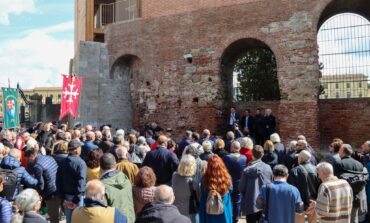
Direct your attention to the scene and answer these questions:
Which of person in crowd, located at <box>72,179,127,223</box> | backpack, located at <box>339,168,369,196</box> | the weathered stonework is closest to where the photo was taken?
person in crowd, located at <box>72,179,127,223</box>

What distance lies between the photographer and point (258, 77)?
2648 centimetres

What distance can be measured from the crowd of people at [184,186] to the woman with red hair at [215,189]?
0.04 feet

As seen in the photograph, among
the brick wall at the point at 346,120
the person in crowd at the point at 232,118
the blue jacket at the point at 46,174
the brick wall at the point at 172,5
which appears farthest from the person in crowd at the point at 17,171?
the brick wall at the point at 346,120

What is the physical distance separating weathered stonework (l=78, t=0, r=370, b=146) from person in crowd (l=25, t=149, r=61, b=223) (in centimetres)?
988

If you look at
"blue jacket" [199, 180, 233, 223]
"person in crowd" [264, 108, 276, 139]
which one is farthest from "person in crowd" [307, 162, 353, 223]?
"person in crowd" [264, 108, 276, 139]

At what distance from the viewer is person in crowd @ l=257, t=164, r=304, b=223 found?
478cm

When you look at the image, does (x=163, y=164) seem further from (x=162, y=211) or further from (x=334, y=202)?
(x=162, y=211)

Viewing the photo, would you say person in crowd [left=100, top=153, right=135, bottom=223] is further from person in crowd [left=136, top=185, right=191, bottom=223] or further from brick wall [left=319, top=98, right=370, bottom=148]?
brick wall [left=319, top=98, right=370, bottom=148]

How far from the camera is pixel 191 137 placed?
9.12 metres

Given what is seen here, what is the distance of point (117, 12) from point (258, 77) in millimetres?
11016

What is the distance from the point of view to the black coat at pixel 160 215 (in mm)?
3395

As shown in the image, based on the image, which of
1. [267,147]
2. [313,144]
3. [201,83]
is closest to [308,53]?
[313,144]

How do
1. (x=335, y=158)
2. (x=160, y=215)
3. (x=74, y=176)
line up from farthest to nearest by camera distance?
1. (x=335, y=158)
2. (x=74, y=176)
3. (x=160, y=215)

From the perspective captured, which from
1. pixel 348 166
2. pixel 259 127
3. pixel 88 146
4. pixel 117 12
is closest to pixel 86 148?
pixel 88 146
